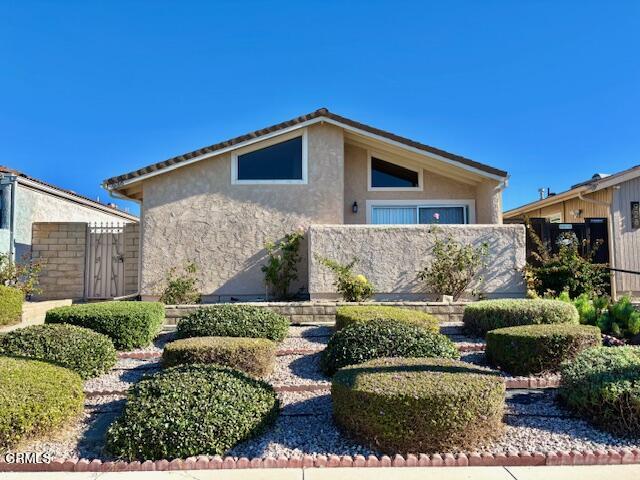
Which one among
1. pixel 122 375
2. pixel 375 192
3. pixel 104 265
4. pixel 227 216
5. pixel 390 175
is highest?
pixel 390 175

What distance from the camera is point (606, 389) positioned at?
4.62 meters

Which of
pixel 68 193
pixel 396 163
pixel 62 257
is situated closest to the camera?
pixel 396 163

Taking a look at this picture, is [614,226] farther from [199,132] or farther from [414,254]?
[199,132]

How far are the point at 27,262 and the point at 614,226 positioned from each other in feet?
56.8

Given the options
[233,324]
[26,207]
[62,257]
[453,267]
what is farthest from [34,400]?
[26,207]

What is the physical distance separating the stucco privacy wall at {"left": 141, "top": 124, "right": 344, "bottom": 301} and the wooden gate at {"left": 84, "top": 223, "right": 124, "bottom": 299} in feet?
7.16

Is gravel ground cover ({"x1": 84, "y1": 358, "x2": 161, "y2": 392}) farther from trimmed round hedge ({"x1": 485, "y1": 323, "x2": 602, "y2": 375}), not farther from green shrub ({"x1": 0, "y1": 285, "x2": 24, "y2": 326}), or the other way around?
trimmed round hedge ({"x1": 485, "y1": 323, "x2": 602, "y2": 375})

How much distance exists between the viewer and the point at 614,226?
13.9m

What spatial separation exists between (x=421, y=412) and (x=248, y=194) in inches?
359

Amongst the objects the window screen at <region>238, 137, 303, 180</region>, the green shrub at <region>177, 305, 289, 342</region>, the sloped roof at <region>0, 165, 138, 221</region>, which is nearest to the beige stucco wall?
the window screen at <region>238, 137, 303, 180</region>

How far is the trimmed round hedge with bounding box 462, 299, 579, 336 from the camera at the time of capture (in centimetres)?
737

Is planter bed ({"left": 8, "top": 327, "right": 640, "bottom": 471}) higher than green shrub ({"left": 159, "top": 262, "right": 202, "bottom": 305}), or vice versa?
green shrub ({"left": 159, "top": 262, "right": 202, "bottom": 305})

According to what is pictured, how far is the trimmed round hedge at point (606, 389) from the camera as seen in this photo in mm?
4488

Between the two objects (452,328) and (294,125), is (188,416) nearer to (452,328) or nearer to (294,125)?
(452,328)
